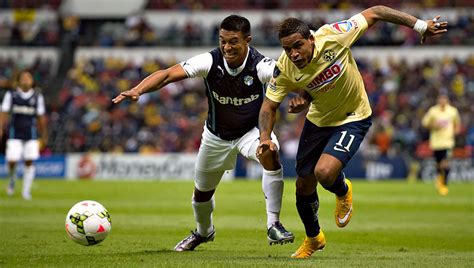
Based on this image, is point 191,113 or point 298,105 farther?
point 191,113

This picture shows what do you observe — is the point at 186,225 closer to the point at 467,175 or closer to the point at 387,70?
the point at 467,175

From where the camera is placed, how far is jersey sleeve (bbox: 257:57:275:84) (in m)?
9.98

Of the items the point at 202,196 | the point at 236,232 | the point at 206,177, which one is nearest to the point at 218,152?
the point at 206,177

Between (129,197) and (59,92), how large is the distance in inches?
841

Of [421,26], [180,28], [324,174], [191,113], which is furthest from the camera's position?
[180,28]

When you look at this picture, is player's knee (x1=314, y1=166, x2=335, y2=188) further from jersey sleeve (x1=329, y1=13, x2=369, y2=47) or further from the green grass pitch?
jersey sleeve (x1=329, y1=13, x2=369, y2=47)

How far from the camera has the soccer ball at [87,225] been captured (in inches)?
384

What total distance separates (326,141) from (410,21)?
1552 mm

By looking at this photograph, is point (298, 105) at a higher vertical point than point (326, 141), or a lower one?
higher

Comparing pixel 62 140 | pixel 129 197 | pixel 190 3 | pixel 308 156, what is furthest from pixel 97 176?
pixel 308 156

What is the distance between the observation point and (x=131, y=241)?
11586 mm

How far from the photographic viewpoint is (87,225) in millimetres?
9766

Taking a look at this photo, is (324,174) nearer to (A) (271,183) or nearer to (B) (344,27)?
(A) (271,183)

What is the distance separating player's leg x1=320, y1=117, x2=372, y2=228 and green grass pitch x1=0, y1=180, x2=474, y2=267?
0.58 m
